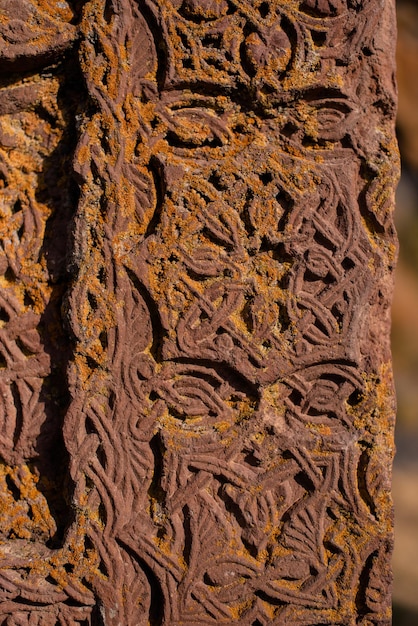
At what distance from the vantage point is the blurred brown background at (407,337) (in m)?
3.88

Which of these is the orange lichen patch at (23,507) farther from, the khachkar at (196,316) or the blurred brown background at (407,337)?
the blurred brown background at (407,337)

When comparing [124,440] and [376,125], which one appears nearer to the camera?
[124,440]

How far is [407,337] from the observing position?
6.14 metres

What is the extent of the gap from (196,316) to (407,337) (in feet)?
16.3

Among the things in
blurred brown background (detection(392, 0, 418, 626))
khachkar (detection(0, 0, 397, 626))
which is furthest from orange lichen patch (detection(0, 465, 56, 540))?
blurred brown background (detection(392, 0, 418, 626))

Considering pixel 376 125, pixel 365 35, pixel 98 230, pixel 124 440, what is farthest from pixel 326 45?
pixel 124 440

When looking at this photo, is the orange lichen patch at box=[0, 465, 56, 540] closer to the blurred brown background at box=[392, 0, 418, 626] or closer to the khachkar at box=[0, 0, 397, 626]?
the khachkar at box=[0, 0, 397, 626]

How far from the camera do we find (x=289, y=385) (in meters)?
1.55

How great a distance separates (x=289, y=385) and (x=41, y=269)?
2.09 ft

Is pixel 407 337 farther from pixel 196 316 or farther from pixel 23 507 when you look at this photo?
pixel 23 507

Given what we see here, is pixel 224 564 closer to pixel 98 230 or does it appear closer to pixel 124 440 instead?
pixel 124 440

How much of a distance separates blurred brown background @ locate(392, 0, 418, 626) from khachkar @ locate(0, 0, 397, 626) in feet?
6.99

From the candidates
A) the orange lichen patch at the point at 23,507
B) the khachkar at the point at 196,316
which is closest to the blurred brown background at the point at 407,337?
the khachkar at the point at 196,316

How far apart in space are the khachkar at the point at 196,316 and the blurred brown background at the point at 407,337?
2.13 meters
